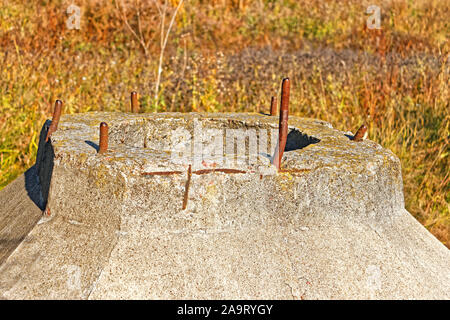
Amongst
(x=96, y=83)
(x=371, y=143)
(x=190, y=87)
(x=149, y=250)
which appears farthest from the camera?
(x=96, y=83)

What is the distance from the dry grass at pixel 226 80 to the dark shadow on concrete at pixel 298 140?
157 cm

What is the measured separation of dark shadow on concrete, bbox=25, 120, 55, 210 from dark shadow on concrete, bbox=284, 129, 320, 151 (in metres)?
1.27

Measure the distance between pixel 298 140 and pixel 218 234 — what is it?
3.12 ft

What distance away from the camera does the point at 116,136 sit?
276 cm

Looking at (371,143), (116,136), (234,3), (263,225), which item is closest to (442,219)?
(371,143)

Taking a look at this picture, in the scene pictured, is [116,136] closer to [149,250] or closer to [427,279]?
[149,250]

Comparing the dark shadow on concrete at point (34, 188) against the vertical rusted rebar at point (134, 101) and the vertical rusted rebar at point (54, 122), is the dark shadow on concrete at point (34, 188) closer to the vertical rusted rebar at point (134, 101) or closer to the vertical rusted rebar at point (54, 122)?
the vertical rusted rebar at point (54, 122)

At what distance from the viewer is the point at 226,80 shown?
5723 mm

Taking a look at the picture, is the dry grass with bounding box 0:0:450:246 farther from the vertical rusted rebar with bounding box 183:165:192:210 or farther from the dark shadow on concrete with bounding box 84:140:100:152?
the vertical rusted rebar with bounding box 183:165:192:210

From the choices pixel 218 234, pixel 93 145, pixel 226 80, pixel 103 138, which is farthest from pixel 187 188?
pixel 226 80

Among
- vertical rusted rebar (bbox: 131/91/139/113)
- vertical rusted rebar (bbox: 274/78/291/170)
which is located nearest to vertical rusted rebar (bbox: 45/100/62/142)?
vertical rusted rebar (bbox: 131/91/139/113)

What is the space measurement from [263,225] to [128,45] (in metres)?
5.39

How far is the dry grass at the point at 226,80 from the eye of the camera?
4.21 metres

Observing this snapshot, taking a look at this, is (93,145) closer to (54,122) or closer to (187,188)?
(54,122)
